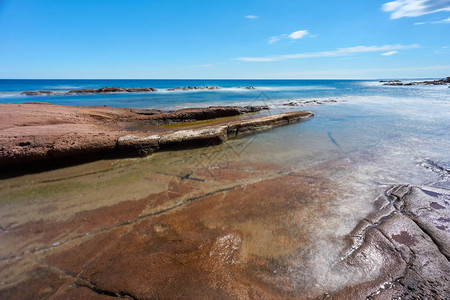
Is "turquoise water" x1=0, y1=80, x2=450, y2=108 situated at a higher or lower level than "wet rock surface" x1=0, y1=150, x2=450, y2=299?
higher

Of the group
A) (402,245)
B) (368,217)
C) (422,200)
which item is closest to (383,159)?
(422,200)

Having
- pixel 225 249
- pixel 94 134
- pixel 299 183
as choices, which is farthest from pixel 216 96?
pixel 225 249

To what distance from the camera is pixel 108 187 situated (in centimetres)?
353

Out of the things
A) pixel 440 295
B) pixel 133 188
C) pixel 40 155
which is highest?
pixel 40 155

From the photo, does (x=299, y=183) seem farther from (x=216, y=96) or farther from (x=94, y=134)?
(x=216, y=96)

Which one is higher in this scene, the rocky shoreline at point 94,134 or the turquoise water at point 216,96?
the turquoise water at point 216,96

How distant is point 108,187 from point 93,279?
1894 mm

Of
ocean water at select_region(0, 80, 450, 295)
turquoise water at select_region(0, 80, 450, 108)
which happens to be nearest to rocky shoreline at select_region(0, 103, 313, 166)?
ocean water at select_region(0, 80, 450, 295)

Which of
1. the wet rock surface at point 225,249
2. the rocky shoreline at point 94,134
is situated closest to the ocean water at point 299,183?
the wet rock surface at point 225,249

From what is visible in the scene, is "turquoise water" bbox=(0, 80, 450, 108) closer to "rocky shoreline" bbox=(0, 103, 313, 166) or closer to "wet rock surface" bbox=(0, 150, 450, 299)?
"rocky shoreline" bbox=(0, 103, 313, 166)

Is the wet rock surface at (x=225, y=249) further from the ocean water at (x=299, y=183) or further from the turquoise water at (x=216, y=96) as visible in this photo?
the turquoise water at (x=216, y=96)

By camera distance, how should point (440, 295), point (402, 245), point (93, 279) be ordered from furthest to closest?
point (402, 245), point (93, 279), point (440, 295)

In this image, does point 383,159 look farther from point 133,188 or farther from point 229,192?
point 133,188

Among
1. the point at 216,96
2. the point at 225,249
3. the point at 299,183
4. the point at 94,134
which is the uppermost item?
the point at 216,96
